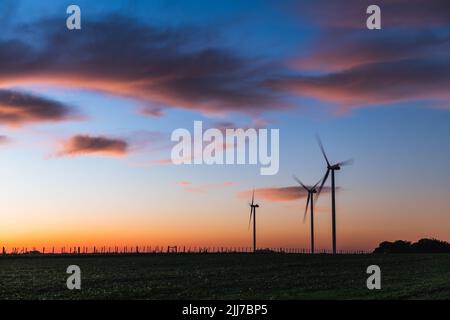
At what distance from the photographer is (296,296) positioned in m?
53.0

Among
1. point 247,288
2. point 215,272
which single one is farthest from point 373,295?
point 215,272
